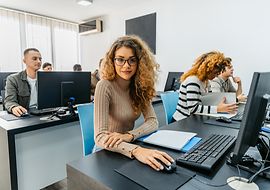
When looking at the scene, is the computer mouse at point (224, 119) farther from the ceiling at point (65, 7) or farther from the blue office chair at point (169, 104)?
the ceiling at point (65, 7)

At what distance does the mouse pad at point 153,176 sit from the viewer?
24.9 inches

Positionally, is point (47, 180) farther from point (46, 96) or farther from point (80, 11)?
point (80, 11)

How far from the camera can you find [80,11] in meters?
4.62

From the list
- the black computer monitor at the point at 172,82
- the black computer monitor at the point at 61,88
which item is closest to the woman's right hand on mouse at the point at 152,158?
the black computer monitor at the point at 61,88

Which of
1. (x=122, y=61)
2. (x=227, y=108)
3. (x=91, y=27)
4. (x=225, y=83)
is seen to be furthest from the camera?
(x=91, y=27)

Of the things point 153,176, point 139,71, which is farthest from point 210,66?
point 153,176

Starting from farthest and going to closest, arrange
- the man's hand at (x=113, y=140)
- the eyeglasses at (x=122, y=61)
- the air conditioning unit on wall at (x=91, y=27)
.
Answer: the air conditioning unit on wall at (x=91, y=27) < the eyeglasses at (x=122, y=61) < the man's hand at (x=113, y=140)

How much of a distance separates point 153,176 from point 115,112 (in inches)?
24.6

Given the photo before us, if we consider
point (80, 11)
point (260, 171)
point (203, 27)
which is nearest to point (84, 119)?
point (260, 171)

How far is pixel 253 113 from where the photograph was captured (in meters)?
0.62

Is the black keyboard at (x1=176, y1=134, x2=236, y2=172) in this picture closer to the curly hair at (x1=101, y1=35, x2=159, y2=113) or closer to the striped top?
the curly hair at (x1=101, y1=35, x2=159, y2=113)

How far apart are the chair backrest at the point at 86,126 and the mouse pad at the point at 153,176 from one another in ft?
2.05

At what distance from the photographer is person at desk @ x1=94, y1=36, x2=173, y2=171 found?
1122 millimetres

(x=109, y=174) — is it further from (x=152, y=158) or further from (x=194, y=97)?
(x=194, y=97)
